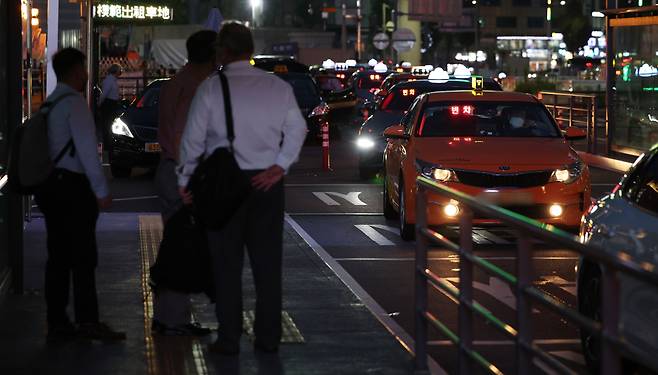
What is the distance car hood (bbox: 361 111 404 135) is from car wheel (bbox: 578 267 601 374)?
1472 centimetres

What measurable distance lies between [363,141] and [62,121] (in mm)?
14378

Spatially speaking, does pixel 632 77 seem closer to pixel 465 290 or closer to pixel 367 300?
pixel 367 300

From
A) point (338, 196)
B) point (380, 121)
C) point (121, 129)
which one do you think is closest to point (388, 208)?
point (338, 196)

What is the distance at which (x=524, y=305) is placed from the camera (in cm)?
A: 612

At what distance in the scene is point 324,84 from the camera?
134 feet

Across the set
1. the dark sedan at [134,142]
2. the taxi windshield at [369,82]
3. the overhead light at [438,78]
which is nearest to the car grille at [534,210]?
the overhead light at [438,78]

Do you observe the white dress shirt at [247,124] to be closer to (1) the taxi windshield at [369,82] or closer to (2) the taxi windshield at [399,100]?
(2) the taxi windshield at [399,100]

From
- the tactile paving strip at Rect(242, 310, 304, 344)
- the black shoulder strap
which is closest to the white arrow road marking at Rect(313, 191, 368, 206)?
the tactile paving strip at Rect(242, 310, 304, 344)

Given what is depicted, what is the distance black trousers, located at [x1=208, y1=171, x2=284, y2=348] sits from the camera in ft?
27.3

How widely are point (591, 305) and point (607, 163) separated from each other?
63.4 ft

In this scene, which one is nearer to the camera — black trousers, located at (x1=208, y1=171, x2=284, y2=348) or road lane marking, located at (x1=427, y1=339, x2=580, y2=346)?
road lane marking, located at (x1=427, y1=339, x2=580, y2=346)

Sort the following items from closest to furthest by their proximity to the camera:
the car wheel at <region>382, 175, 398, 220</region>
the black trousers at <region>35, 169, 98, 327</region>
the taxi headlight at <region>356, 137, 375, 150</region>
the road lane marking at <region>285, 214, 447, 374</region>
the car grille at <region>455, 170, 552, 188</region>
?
1. the black trousers at <region>35, 169, 98, 327</region>
2. the road lane marking at <region>285, 214, 447, 374</region>
3. the car grille at <region>455, 170, 552, 188</region>
4. the car wheel at <region>382, 175, 398, 220</region>
5. the taxi headlight at <region>356, 137, 375, 150</region>

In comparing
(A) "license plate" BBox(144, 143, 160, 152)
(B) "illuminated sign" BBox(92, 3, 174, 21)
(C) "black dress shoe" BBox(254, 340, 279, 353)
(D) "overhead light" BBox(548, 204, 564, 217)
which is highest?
(B) "illuminated sign" BBox(92, 3, 174, 21)

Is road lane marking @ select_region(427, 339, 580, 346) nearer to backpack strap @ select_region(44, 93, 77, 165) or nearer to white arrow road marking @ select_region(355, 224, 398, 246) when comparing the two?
backpack strap @ select_region(44, 93, 77, 165)
